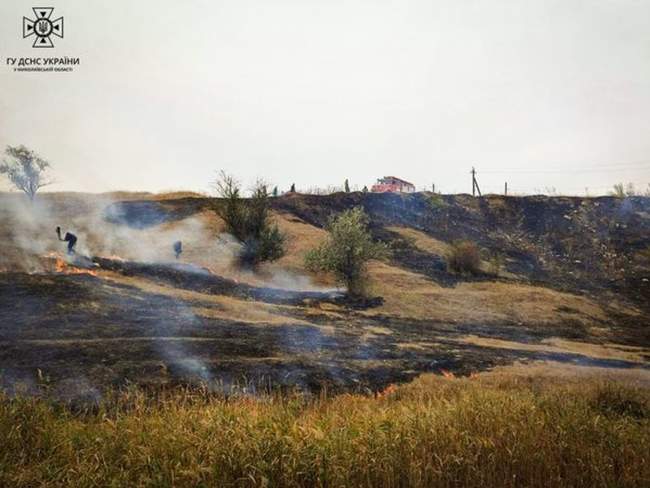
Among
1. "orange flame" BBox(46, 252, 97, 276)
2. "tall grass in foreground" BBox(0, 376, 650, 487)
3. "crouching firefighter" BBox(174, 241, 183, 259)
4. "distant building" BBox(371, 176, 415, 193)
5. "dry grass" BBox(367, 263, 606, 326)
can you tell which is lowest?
"dry grass" BBox(367, 263, 606, 326)

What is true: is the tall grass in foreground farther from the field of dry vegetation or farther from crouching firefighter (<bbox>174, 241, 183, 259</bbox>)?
crouching firefighter (<bbox>174, 241, 183, 259</bbox>)

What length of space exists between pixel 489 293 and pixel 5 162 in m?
43.8

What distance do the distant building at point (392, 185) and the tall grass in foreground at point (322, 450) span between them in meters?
51.8

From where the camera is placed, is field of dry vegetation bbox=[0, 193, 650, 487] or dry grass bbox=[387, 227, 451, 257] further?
dry grass bbox=[387, 227, 451, 257]

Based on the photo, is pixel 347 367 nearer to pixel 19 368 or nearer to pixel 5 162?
pixel 19 368

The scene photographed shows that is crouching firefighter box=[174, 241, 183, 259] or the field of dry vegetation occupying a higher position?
crouching firefighter box=[174, 241, 183, 259]

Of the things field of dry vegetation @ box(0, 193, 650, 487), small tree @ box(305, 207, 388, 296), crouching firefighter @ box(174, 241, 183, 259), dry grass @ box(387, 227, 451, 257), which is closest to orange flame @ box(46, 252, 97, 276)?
field of dry vegetation @ box(0, 193, 650, 487)

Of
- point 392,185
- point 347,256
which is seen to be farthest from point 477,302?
point 392,185

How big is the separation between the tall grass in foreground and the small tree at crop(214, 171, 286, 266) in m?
24.5

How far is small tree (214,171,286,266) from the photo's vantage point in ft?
105

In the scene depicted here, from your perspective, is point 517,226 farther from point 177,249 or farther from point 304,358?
point 304,358

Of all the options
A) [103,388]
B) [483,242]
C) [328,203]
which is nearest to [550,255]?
[483,242]

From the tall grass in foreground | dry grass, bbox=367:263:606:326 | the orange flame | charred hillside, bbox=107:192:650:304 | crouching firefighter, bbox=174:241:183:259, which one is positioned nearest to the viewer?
the tall grass in foreground

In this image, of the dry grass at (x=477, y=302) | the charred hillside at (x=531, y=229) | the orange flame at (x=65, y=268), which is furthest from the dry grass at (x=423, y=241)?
the orange flame at (x=65, y=268)
